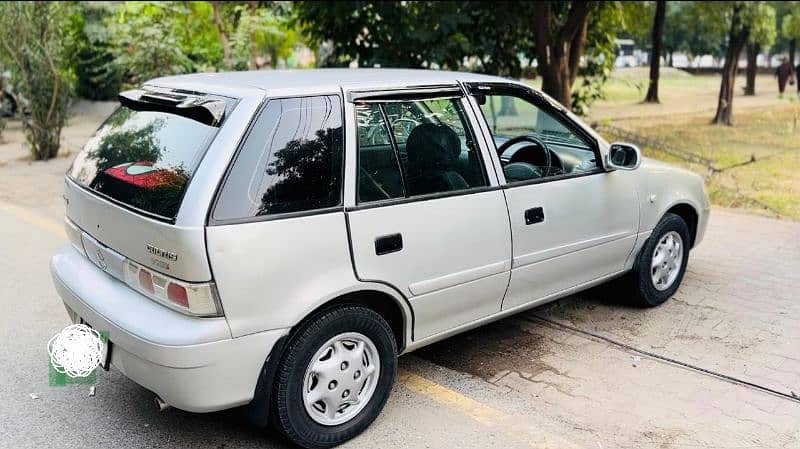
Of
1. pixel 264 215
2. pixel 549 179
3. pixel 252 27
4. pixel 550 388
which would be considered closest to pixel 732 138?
pixel 252 27

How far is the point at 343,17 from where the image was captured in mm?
9898

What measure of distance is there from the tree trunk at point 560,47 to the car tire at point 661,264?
540cm

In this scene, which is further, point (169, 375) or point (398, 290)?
point (398, 290)

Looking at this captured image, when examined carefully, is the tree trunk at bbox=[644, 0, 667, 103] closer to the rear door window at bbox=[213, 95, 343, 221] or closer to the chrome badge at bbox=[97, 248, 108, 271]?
the rear door window at bbox=[213, 95, 343, 221]

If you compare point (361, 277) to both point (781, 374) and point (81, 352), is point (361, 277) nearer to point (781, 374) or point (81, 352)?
point (81, 352)

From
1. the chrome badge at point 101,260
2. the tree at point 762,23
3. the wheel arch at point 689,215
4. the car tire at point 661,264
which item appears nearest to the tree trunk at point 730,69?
the tree at point 762,23

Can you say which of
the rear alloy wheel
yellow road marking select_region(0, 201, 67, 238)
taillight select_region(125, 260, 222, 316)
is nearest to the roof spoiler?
taillight select_region(125, 260, 222, 316)

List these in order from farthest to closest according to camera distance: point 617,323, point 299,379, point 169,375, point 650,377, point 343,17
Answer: point 343,17 < point 617,323 < point 650,377 < point 299,379 < point 169,375

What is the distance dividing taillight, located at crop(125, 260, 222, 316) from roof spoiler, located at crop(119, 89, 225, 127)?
2.30 feet

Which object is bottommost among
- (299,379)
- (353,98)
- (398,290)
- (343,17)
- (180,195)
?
(299,379)

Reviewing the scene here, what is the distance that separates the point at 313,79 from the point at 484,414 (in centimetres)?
188

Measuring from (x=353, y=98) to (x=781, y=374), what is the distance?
284 cm

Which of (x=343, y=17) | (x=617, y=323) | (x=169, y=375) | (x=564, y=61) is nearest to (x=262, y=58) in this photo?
(x=343, y=17)

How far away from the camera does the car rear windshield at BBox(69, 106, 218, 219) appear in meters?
3.01
